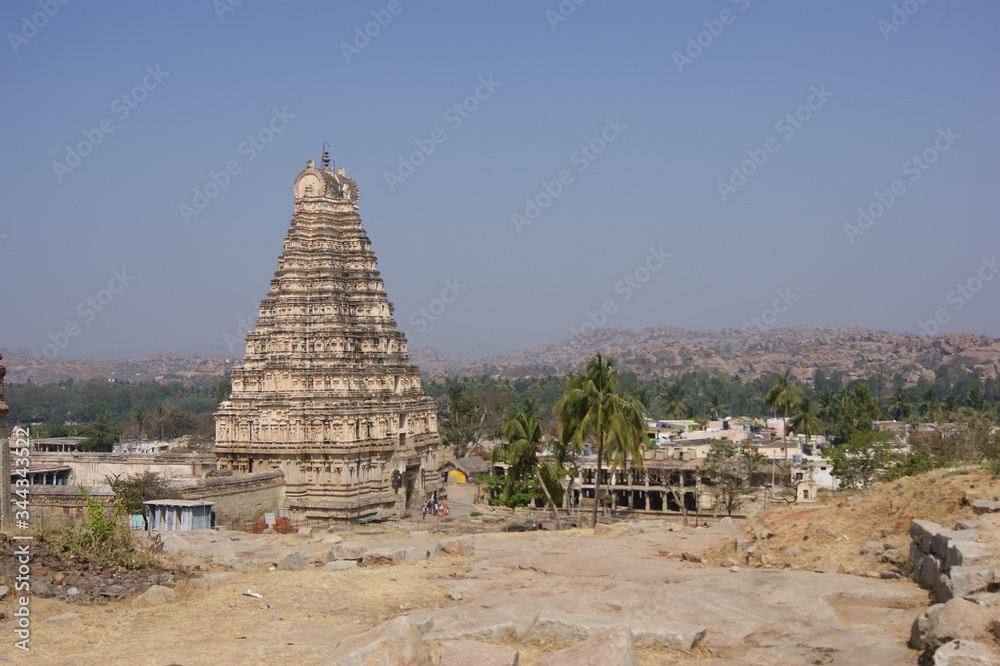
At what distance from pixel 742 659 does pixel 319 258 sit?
135 feet

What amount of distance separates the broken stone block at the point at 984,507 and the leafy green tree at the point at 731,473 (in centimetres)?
2878

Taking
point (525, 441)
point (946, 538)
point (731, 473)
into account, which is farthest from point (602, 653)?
point (731, 473)

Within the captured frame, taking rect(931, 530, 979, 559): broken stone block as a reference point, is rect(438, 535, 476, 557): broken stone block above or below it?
below

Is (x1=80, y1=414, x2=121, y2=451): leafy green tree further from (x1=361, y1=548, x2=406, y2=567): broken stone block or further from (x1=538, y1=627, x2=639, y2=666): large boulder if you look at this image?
(x1=538, y1=627, x2=639, y2=666): large boulder

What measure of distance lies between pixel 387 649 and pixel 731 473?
129ft

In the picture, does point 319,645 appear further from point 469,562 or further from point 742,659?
point 469,562

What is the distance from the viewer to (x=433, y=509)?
50344mm

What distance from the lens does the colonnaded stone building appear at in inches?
1802

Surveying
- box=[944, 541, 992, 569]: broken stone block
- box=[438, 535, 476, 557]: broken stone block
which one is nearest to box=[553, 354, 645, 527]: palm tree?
box=[438, 535, 476, 557]: broken stone block

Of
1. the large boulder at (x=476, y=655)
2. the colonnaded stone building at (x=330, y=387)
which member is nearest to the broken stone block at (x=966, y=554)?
the large boulder at (x=476, y=655)

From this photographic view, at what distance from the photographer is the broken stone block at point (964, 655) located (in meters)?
11.0

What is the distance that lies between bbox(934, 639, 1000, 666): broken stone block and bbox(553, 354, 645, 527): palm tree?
21.9 meters

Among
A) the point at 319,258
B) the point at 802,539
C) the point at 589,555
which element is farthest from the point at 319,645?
the point at 319,258

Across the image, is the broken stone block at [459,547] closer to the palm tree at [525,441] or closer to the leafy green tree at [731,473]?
the palm tree at [525,441]
